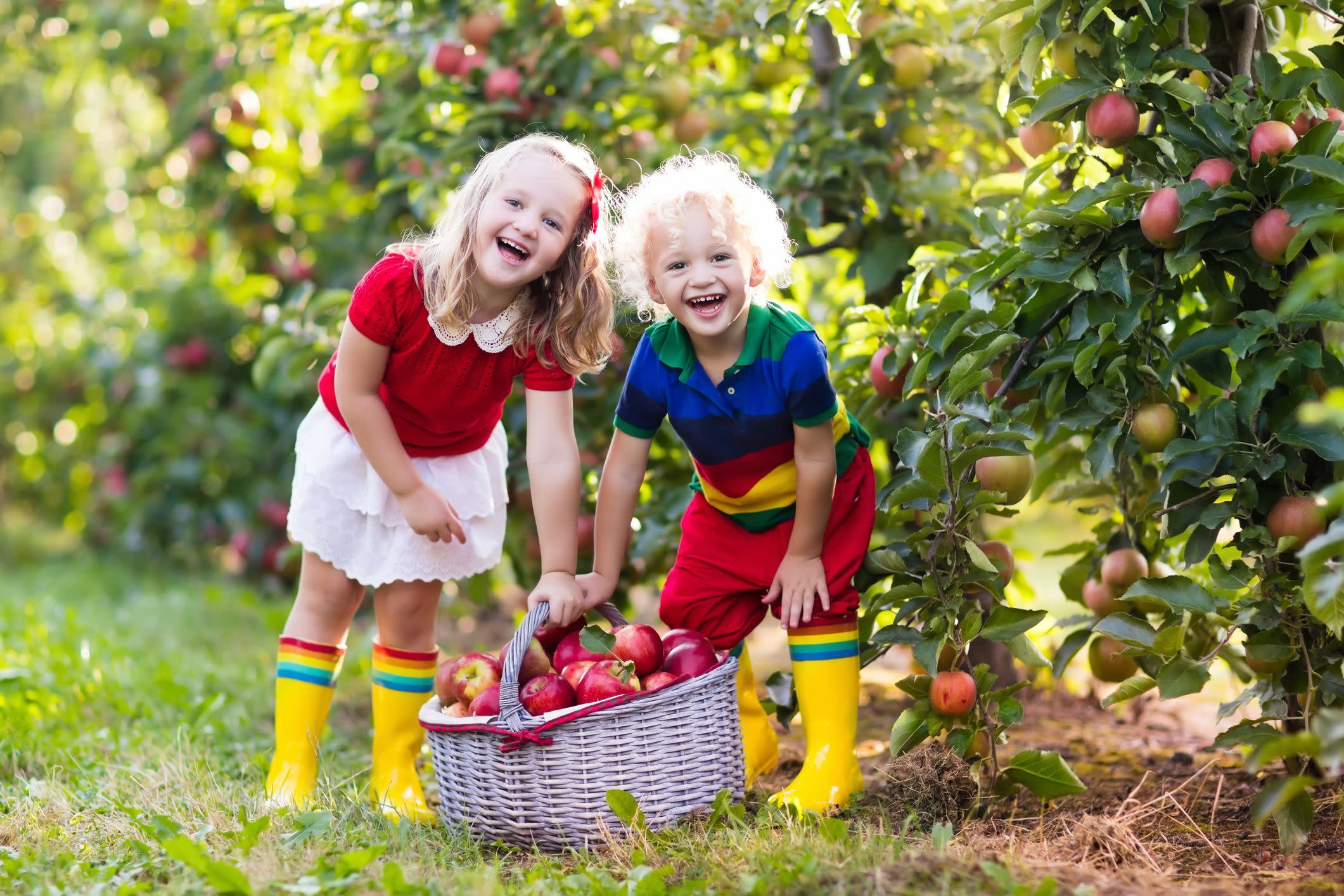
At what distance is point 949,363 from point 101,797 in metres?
1.60

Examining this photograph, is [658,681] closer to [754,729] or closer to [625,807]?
[625,807]

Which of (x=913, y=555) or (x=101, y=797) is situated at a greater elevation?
(x=913, y=555)

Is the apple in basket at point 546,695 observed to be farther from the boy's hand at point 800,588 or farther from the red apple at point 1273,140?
the red apple at point 1273,140

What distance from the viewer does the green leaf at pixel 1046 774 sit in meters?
1.89

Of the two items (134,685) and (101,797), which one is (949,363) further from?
(134,685)

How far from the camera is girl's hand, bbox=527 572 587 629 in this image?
78.2 inches

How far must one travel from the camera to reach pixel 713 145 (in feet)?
8.70

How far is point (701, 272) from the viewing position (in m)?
1.95

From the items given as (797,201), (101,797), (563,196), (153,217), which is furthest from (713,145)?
(153,217)

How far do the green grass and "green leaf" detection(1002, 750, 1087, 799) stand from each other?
0.24 m

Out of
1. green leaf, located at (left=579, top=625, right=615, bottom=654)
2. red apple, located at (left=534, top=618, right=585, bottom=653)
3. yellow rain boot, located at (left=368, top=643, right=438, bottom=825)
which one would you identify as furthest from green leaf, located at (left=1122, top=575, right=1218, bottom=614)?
yellow rain boot, located at (left=368, top=643, right=438, bottom=825)

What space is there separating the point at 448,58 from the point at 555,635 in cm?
147

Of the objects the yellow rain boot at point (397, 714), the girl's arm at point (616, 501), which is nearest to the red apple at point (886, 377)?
the girl's arm at point (616, 501)

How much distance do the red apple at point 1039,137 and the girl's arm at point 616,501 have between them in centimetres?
87
